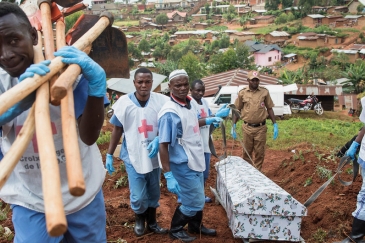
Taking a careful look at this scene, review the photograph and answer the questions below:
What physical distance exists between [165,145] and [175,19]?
247ft

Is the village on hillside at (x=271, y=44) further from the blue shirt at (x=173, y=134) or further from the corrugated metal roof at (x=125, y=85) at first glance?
the blue shirt at (x=173, y=134)

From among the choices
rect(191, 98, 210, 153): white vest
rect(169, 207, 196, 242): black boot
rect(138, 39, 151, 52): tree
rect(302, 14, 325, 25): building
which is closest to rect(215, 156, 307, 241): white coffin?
rect(169, 207, 196, 242): black boot

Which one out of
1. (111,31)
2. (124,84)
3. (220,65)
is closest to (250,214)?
(111,31)

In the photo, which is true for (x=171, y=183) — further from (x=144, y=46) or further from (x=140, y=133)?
(x=144, y=46)

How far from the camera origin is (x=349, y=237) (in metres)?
3.92

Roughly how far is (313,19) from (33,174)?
5694cm

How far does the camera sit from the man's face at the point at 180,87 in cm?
392

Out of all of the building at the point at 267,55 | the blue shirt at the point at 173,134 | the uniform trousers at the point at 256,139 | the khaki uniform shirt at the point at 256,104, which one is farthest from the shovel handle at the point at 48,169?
the building at the point at 267,55

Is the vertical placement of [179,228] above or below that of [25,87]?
below

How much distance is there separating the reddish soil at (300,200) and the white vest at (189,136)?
0.91 meters

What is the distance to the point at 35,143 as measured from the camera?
2.04m

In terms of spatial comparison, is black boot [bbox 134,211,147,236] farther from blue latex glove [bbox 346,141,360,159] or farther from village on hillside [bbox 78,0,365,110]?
village on hillside [bbox 78,0,365,110]

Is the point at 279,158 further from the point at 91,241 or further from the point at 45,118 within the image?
the point at 45,118

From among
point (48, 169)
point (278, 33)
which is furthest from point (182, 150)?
point (278, 33)
